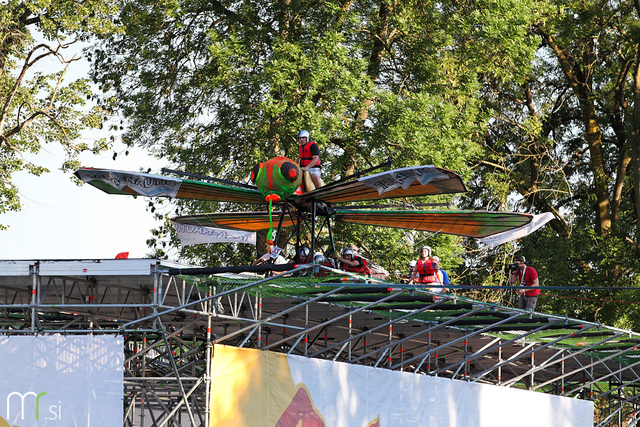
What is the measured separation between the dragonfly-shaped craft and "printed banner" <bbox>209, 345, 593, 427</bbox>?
2.49 m

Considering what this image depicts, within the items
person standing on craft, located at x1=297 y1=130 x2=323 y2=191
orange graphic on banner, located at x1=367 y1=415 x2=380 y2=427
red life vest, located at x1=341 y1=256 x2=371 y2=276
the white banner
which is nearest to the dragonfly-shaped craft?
person standing on craft, located at x1=297 y1=130 x2=323 y2=191

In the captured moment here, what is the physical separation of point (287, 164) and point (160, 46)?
14.3 meters

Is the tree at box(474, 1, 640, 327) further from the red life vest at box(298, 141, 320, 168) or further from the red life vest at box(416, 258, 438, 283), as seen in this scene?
the red life vest at box(298, 141, 320, 168)

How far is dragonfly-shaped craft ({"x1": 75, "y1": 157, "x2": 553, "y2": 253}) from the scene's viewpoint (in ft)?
57.7

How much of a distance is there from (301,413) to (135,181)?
5417 mm

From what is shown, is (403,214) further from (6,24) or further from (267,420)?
(6,24)

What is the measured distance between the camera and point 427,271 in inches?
822

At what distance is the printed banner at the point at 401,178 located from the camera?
55.7 feet

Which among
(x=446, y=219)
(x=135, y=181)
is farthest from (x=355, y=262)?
(x=135, y=181)

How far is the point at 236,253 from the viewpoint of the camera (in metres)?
30.2

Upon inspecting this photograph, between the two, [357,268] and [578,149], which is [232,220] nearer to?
[357,268]

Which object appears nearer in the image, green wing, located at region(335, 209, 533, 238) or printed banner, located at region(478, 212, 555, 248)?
green wing, located at region(335, 209, 533, 238)

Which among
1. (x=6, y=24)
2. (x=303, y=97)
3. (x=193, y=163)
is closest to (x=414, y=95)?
(x=303, y=97)

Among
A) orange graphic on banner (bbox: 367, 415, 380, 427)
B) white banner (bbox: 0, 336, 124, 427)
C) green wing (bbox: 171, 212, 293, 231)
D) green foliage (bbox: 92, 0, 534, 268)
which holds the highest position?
green foliage (bbox: 92, 0, 534, 268)
